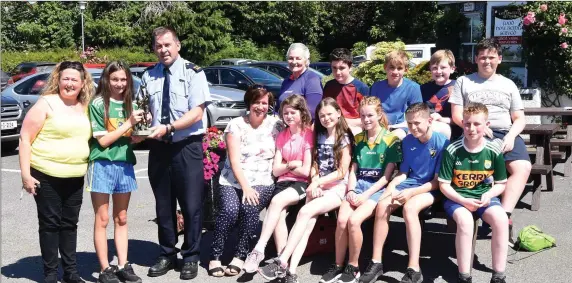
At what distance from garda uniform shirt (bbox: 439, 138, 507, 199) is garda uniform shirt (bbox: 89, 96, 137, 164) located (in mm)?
2548

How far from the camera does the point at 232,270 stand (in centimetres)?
542

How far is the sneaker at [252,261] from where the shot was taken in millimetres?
5238

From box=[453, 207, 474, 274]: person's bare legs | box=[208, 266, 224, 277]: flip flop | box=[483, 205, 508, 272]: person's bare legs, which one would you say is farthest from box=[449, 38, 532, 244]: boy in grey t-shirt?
box=[208, 266, 224, 277]: flip flop

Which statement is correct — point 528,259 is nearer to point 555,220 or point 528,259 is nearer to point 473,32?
point 555,220

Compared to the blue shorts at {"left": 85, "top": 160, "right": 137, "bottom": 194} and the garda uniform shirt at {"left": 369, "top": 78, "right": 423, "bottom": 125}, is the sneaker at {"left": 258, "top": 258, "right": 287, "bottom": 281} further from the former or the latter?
the garda uniform shirt at {"left": 369, "top": 78, "right": 423, "bottom": 125}

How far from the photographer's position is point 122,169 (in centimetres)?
518

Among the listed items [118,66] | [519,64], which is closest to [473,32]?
[519,64]

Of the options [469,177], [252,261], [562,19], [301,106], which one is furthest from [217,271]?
[562,19]

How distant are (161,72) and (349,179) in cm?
181

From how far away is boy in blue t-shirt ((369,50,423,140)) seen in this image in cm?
588

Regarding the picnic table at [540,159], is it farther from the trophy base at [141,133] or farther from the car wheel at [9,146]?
the car wheel at [9,146]

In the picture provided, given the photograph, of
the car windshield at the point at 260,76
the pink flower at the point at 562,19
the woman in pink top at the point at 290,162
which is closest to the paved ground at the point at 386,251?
the woman in pink top at the point at 290,162

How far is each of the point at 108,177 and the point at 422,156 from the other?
8.30 ft

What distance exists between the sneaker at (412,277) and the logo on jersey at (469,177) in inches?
30.6
